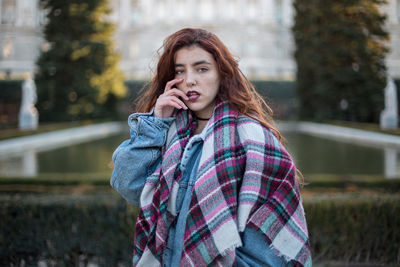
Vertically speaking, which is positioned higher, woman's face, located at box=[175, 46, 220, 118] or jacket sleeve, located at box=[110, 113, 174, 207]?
woman's face, located at box=[175, 46, 220, 118]

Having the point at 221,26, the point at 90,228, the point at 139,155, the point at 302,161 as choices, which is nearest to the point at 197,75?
the point at 139,155

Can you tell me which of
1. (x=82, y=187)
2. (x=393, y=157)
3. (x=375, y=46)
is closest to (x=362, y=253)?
(x=82, y=187)

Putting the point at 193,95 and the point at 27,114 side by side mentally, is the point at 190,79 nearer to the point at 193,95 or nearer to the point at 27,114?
the point at 193,95

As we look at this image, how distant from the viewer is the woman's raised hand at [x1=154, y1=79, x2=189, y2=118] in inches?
45.1

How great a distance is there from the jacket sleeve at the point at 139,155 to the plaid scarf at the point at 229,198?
46 millimetres

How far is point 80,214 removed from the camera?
218cm

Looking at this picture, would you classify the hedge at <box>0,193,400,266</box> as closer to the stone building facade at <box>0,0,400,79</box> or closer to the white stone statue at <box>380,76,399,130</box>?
the white stone statue at <box>380,76,399,130</box>

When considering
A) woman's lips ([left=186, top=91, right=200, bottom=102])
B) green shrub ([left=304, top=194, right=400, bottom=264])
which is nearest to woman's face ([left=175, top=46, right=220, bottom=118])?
woman's lips ([left=186, top=91, right=200, bottom=102])

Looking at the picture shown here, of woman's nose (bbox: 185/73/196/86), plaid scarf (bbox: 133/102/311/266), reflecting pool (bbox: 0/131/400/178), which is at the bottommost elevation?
reflecting pool (bbox: 0/131/400/178)

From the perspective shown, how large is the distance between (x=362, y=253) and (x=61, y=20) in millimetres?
16587

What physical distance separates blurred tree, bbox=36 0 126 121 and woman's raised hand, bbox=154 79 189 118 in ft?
51.3

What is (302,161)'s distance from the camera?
743cm

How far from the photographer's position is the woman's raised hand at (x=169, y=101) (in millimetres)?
1145

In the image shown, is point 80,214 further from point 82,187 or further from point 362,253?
point 82,187
